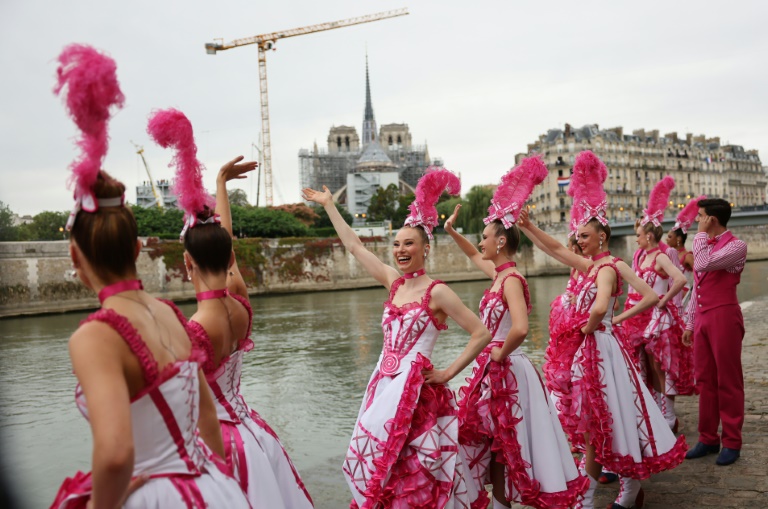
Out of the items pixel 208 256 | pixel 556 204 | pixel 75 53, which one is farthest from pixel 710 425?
pixel 556 204

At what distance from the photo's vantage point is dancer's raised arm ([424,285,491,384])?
15.8 feet

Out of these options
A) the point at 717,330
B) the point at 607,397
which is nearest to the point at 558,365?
the point at 607,397

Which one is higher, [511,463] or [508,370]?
[508,370]

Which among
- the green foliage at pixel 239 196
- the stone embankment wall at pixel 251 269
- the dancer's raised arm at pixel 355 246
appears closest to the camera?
the dancer's raised arm at pixel 355 246

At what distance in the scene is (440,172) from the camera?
5.64m

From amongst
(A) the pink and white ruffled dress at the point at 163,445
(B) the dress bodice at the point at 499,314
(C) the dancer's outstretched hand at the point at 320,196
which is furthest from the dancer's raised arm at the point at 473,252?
(A) the pink and white ruffled dress at the point at 163,445

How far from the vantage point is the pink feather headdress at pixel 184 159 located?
136 inches

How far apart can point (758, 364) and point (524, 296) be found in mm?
7093

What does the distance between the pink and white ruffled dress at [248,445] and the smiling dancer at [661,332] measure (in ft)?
17.8

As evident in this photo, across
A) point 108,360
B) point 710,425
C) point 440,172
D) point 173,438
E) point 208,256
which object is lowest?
point 710,425

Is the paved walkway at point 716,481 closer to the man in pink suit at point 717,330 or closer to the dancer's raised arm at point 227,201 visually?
the man in pink suit at point 717,330

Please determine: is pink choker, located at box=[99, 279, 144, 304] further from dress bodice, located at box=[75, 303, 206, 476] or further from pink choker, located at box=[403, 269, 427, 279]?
pink choker, located at box=[403, 269, 427, 279]

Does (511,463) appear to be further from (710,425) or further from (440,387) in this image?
(710,425)

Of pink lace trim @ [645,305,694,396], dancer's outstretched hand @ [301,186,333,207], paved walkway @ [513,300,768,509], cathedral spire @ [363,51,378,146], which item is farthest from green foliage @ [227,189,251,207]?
dancer's outstretched hand @ [301,186,333,207]
